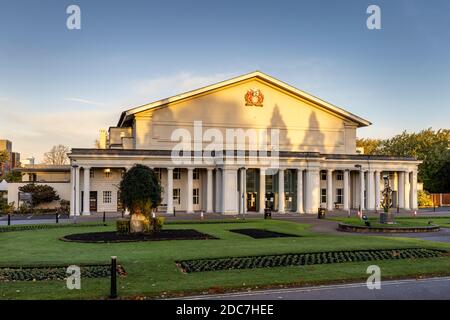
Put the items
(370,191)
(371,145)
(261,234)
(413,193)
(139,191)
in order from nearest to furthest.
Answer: (139,191), (261,234), (370,191), (413,193), (371,145)

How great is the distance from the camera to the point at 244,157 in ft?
173

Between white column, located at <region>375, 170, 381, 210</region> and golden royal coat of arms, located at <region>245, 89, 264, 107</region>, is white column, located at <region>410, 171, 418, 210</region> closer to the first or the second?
white column, located at <region>375, 170, 381, 210</region>

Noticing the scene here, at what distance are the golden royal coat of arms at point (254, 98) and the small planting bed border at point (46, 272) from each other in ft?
145

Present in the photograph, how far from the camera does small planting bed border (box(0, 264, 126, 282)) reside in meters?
14.9

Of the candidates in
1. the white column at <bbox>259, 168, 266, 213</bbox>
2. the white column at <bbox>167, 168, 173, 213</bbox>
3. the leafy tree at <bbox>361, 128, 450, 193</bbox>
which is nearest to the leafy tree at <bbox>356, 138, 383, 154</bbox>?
the leafy tree at <bbox>361, 128, 450, 193</bbox>

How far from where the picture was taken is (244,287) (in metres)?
13.6

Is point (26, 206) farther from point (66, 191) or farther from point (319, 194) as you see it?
point (319, 194)

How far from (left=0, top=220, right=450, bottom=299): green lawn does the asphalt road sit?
0.81 m

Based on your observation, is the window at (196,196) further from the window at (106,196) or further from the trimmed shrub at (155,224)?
the trimmed shrub at (155,224)

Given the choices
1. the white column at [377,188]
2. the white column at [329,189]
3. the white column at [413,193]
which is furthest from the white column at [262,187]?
the white column at [413,193]

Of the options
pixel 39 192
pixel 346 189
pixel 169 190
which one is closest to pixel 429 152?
pixel 346 189

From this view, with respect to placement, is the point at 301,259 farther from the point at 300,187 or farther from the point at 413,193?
the point at 413,193

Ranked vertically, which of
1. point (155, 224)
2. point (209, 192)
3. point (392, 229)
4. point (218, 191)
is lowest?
point (392, 229)

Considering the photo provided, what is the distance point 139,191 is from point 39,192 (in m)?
34.1
